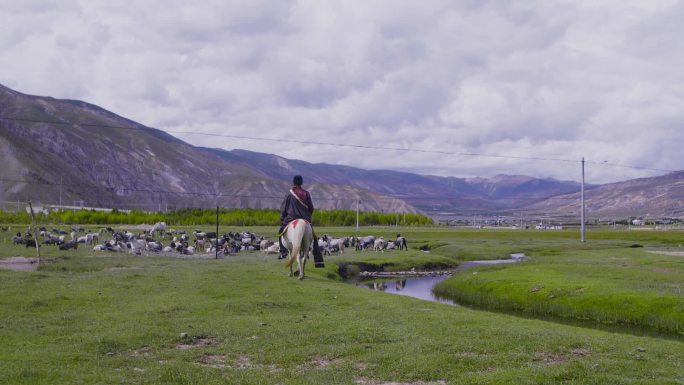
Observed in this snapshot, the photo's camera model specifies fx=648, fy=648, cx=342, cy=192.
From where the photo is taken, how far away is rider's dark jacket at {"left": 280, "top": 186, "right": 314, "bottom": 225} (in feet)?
99.1

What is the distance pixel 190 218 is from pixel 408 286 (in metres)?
104

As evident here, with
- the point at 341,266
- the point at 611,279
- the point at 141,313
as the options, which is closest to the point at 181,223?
the point at 341,266

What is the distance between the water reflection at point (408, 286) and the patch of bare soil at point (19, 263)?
20.5m

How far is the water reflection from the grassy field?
9626 millimetres

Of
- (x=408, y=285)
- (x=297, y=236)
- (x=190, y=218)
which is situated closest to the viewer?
(x=297, y=236)

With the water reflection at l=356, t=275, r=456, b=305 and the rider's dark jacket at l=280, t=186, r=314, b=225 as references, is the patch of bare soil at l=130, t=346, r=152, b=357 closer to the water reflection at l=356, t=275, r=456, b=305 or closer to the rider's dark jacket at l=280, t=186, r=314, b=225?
the rider's dark jacket at l=280, t=186, r=314, b=225

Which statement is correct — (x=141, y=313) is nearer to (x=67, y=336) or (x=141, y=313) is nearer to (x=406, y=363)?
(x=67, y=336)

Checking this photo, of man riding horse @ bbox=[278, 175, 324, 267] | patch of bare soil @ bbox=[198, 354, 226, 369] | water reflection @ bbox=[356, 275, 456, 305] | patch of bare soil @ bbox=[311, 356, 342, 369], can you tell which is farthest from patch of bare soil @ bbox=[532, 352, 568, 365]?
water reflection @ bbox=[356, 275, 456, 305]

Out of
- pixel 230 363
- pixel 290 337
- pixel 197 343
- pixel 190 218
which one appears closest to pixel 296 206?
pixel 290 337

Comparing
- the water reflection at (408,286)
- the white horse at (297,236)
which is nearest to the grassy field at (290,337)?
the white horse at (297,236)

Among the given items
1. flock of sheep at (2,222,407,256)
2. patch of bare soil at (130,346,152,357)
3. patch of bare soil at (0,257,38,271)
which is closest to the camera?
patch of bare soil at (130,346,152,357)

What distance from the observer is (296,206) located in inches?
1197

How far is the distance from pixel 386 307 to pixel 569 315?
39.8ft

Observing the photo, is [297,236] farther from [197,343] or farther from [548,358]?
[548,358]
